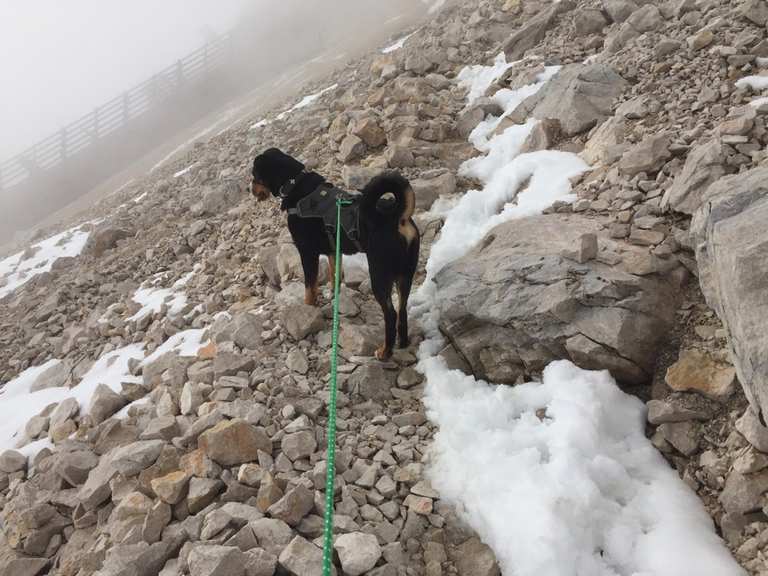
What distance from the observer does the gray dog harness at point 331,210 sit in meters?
3.95

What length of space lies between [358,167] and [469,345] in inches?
140

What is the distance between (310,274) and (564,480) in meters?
2.76

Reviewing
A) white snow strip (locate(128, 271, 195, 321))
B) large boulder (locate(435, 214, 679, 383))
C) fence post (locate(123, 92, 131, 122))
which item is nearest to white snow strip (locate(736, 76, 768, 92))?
large boulder (locate(435, 214, 679, 383))

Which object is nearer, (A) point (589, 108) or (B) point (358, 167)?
(A) point (589, 108)

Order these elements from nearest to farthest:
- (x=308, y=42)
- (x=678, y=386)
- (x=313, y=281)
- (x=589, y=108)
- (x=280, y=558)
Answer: (x=280, y=558), (x=678, y=386), (x=313, y=281), (x=589, y=108), (x=308, y=42)

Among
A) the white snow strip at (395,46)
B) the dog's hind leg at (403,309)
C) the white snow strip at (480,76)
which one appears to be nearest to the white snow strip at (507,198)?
the dog's hind leg at (403,309)

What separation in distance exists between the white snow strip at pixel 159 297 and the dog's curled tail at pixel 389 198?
9.63 feet

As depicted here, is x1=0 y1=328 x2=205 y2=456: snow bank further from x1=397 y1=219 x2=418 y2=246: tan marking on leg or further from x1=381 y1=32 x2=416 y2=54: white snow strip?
x1=381 y1=32 x2=416 y2=54: white snow strip

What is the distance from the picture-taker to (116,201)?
12.0 m

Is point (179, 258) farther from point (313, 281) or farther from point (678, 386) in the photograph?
point (678, 386)

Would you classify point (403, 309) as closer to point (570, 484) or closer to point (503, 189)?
point (570, 484)

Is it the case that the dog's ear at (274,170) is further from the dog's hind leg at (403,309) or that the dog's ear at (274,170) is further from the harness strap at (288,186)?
the dog's hind leg at (403,309)

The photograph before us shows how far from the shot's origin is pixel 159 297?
6.03m

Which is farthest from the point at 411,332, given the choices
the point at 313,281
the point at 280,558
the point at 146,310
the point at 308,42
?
the point at 308,42
